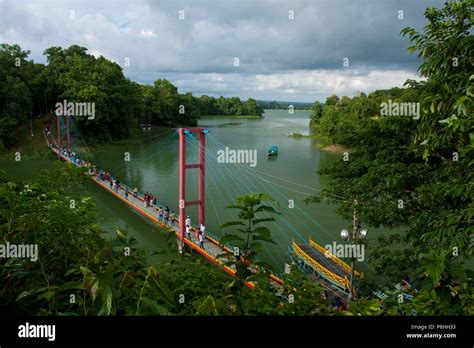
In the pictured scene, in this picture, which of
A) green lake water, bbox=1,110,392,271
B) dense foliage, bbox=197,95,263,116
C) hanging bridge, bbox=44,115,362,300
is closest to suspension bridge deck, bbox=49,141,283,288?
hanging bridge, bbox=44,115,362,300

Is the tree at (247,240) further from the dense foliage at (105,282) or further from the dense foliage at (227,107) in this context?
the dense foliage at (227,107)

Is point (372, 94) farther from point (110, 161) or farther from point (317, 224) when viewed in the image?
point (317, 224)

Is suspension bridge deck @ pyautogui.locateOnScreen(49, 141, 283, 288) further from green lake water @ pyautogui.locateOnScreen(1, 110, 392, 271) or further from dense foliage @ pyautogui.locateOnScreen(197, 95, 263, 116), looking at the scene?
dense foliage @ pyautogui.locateOnScreen(197, 95, 263, 116)

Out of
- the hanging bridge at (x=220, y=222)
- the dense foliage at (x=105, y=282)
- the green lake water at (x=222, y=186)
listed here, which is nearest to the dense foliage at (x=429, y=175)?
the dense foliage at (x=105, y=282)

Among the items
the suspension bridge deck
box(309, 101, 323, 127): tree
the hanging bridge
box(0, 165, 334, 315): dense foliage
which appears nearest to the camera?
box(0, 165, 334, 315): dense foliage

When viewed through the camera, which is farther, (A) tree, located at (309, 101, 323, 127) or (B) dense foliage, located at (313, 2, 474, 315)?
(A) tree, located at (309, 101, 323, 127)

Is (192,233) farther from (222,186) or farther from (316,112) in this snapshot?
(316,112)

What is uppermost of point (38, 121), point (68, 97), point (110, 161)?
point (68, 97)

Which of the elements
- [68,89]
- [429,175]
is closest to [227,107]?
[68,89]

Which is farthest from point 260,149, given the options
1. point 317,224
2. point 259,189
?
point 317,224
